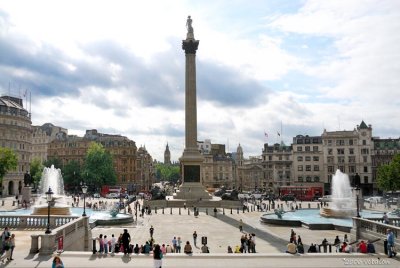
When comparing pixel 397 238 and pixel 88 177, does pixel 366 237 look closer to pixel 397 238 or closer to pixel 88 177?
pixel 397 238

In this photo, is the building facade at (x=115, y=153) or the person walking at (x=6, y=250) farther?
the building facade at (x=115, y=153)

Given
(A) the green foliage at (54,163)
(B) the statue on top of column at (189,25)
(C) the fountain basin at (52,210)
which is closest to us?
(C) the fountain basin at (52,210)

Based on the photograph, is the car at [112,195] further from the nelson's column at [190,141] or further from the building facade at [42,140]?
the building facade at [42,140]

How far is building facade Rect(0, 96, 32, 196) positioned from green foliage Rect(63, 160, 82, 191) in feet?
38.5

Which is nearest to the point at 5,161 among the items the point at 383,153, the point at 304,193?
the point at 304,193

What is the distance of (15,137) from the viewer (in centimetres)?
10569

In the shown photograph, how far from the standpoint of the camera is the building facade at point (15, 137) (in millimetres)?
101625

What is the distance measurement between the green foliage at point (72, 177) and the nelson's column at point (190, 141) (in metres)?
55.0

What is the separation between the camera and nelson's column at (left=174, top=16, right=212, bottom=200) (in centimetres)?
7331

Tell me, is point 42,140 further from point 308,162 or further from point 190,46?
point 308,162

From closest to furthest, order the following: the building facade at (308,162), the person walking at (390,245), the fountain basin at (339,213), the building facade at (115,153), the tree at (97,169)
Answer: the person walking at (390,245) → the fountain basin at (339,213) → the tree at (97,169) → the building facade at (308,162) → the building facade at (115,153)

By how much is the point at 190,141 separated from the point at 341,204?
102ft

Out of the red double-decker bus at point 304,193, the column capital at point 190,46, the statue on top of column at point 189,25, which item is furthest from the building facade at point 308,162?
Result: the statue on top of column at point 189,25

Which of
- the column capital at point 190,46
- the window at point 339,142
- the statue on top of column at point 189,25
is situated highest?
the statue on top of column at point 189,25
